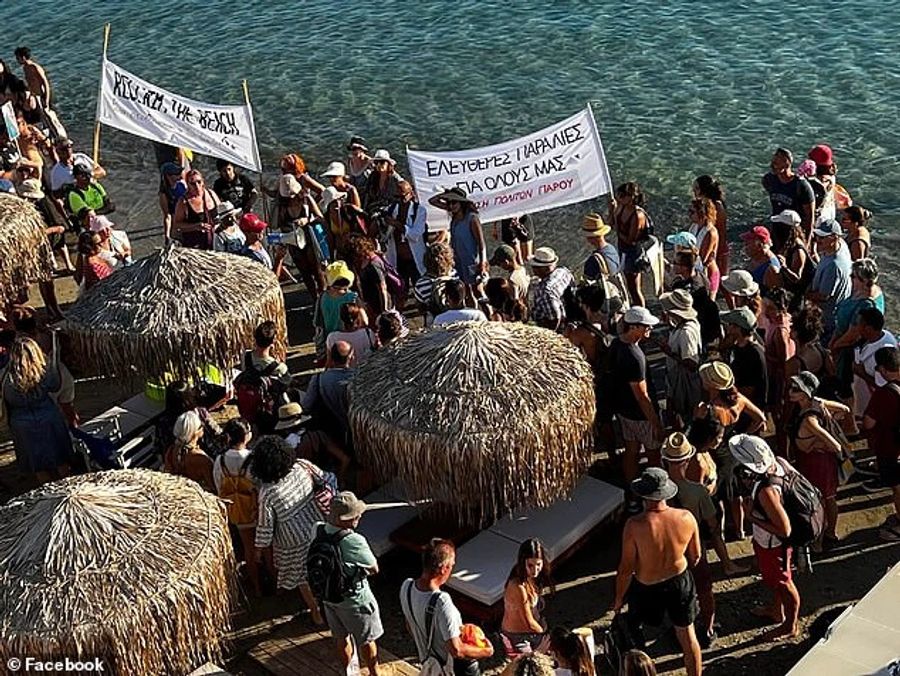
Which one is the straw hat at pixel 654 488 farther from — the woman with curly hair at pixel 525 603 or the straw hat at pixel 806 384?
the straw hat at pixel 806 384

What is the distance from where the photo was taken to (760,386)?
380 inches

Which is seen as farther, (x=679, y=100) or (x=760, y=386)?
(x=679, y=100)

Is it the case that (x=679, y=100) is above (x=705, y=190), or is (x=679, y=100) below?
below

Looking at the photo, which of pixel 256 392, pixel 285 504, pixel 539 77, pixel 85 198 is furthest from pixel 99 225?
pixel 539 77

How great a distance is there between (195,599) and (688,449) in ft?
10.9

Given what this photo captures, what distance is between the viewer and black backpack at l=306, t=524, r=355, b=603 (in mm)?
7680

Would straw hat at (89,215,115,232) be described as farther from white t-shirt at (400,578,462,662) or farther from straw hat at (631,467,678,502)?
straw hat at (631,467,678,502)

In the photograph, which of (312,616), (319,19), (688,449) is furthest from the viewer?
(319,19)

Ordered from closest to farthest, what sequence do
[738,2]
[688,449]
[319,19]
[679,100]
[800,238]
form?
[688,449], [800,238], [679,100], [738,2], [319,19]

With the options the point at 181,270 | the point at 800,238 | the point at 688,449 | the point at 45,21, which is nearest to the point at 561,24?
the point at 45,21

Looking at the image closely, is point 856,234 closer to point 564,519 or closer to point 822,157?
point 822,157

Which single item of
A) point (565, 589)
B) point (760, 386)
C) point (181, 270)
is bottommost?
point (565, 589)

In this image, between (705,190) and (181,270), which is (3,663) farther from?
(705,190)

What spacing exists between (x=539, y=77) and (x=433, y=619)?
51.7 feet
